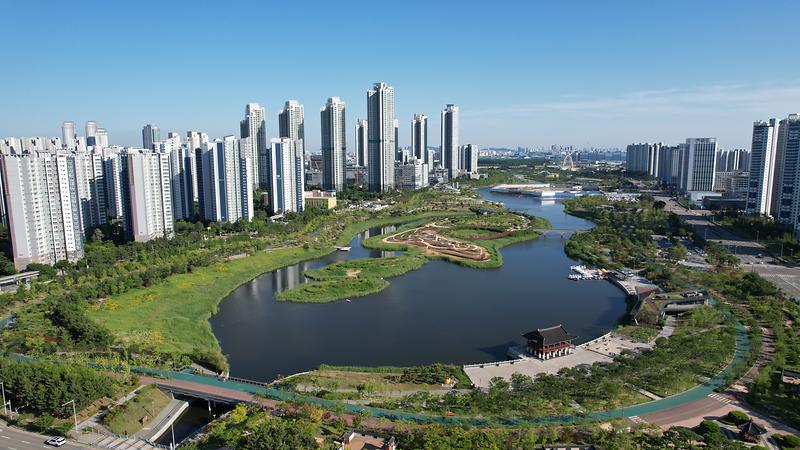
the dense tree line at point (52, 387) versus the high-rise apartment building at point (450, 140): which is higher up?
the high-rise apartment building at point (450, 140)

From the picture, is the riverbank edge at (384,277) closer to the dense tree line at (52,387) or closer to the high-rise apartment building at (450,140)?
the dense tree line at (52,387)

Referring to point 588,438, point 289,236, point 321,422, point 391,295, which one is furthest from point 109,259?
point 588,438

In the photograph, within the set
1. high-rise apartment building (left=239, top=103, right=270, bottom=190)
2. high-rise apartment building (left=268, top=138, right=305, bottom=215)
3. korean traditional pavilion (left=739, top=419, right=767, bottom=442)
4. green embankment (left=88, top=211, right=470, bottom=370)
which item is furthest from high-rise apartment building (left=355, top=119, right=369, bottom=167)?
korean traditional pavilion (left=739, top=419, right=767, bottom=442)

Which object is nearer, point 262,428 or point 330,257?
point 262,428

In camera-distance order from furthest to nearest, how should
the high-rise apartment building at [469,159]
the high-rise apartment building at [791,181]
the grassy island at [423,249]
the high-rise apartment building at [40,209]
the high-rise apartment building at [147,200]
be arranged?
1. the high-rise apartment building at [469,159]
2. the high-rise apartment building at [791,181]
3. the high-rise apartment building at [147,200]
4. the high-rise apartment building at [40,209]
5. the grassy island at [423,249]

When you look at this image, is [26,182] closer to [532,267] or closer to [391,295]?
[391,295]

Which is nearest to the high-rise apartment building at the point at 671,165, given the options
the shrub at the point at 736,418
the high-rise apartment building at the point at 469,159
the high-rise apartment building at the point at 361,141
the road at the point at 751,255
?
the road at the point at 751,255
